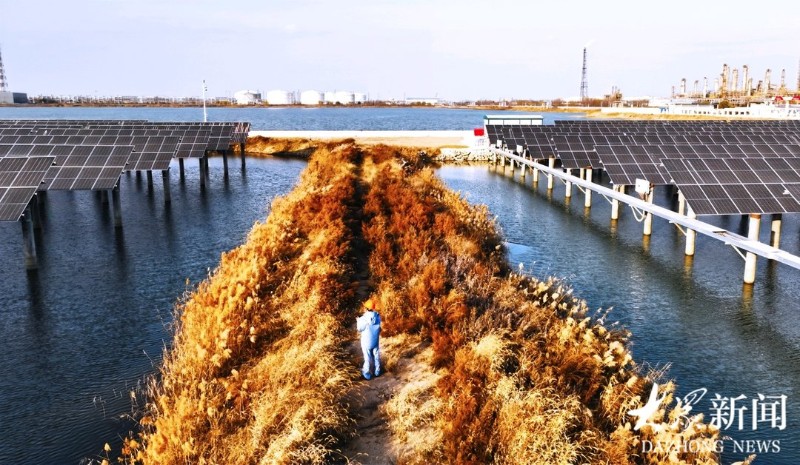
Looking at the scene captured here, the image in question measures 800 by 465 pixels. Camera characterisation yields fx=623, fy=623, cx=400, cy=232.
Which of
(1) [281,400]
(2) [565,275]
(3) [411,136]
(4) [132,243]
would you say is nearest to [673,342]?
(2) [565,275]

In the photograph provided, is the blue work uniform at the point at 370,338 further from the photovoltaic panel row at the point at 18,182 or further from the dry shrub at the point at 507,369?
the photovoltaic panel row at the point at 18,182

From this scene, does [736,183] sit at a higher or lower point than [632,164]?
lower

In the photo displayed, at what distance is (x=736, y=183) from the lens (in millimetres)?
27016

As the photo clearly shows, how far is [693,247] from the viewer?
86.9 ft

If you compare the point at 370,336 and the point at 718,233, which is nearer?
the point at 370,336

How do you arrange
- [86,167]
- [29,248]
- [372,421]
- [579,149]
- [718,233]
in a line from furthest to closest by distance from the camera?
1. [579,149]
2. [86,167]
3. [29,248]
4. [718,233]
5. [372,421]

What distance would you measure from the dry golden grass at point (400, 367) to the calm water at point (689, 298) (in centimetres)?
228

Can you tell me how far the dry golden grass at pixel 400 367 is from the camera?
10133 mm

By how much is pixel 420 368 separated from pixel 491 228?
14740 millimetres

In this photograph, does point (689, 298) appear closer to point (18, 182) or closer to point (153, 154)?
point (18, 182)

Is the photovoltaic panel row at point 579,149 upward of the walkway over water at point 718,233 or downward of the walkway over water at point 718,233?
A: upward

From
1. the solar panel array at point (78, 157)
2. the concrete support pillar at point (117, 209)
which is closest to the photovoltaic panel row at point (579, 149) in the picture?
the solar panel array at point (78, 157)

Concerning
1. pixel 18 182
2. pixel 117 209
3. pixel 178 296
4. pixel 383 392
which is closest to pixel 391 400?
pixel 383 392

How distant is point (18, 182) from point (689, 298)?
25425 mm
